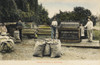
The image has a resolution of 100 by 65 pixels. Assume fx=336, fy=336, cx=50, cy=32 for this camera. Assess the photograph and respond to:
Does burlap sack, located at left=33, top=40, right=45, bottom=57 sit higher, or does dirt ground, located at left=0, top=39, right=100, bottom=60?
burlap sack, located at left=33, top=40, right=45, bottom=57

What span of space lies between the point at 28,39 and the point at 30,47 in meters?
1.60

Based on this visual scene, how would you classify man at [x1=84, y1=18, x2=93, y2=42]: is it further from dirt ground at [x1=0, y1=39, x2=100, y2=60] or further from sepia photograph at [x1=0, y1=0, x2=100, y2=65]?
dirt ground at [x1=0, y1=39, x2=100, y2=60]

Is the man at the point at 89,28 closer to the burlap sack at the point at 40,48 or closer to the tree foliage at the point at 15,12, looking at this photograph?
the tree foliage at the point at 15,12

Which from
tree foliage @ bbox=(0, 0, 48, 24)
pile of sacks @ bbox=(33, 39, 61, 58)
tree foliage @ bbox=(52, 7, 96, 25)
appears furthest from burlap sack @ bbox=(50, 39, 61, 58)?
tree foliage @ bbox=(0, 0, 48, 24)

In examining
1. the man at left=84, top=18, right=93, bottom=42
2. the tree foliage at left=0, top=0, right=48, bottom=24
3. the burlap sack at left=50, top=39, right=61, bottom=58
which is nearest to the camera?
the burlap sack at left=50, top=39, right=61, bottom=58

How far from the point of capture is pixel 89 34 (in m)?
11.8

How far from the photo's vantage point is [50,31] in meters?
12.2

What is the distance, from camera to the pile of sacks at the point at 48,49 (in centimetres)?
909

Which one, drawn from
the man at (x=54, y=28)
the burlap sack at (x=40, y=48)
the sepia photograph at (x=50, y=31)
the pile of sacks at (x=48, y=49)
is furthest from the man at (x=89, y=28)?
the burlap sack at (x=40, y=48)

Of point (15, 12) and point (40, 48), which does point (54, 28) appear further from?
point (40, 48)

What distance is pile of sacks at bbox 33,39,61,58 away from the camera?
9094mm

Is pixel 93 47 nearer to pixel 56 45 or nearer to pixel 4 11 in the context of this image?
pixel 56 45

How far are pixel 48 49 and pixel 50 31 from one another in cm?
306

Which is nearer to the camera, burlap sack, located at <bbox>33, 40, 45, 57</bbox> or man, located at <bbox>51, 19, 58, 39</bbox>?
burlap sack, located at <bbox>33, 40, 45, 57</bbox>
